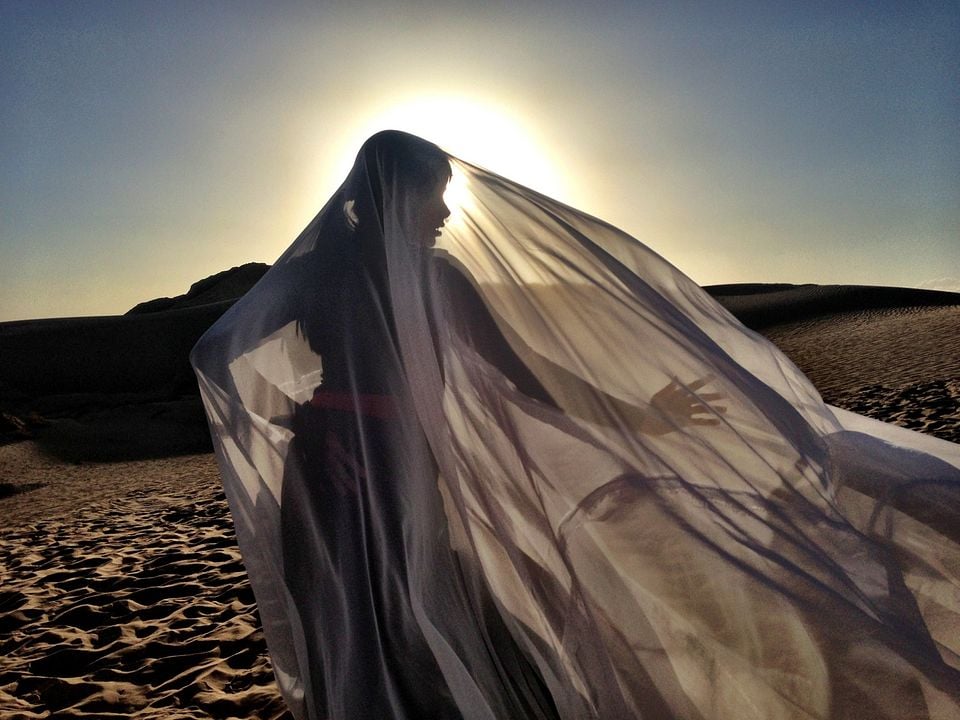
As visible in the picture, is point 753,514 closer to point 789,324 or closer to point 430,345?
point 430,345

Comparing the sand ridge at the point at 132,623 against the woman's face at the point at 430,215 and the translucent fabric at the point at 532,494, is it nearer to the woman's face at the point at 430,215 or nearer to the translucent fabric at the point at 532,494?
the translucent fabric at the point at 532,494

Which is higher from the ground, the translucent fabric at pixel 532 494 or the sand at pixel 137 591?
the translucent fabric at pixel 532 494

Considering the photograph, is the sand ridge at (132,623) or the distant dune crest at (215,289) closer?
the sand ridge at (132,623)

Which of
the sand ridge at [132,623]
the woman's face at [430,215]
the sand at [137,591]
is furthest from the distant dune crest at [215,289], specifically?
the woman's face at [430,215]

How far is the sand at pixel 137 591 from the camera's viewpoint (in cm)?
255

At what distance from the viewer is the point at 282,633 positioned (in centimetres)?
209

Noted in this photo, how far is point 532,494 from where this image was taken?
1.87 metres

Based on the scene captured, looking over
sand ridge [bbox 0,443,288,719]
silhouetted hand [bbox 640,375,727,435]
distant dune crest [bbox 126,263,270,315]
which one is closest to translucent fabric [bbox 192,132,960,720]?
silhouetted hand [bbox 640,375,727,435]

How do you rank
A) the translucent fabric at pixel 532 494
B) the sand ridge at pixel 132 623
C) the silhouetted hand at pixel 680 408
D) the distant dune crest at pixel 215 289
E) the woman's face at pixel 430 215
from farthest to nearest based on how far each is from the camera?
the distant dune crest at pixel 215 289
the sand ridge at pixel 132 623
the woman's face at pixel 430 215
the silhouetted hand at pixel 680 408
the translucent fabric at pixel 532 494

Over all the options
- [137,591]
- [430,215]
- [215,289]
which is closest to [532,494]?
[430,215]

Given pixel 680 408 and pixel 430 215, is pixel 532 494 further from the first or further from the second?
pixel 430 215

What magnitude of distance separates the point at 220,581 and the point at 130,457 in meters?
9.42

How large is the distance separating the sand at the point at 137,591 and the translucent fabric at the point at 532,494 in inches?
31.5

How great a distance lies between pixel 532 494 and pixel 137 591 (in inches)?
118
